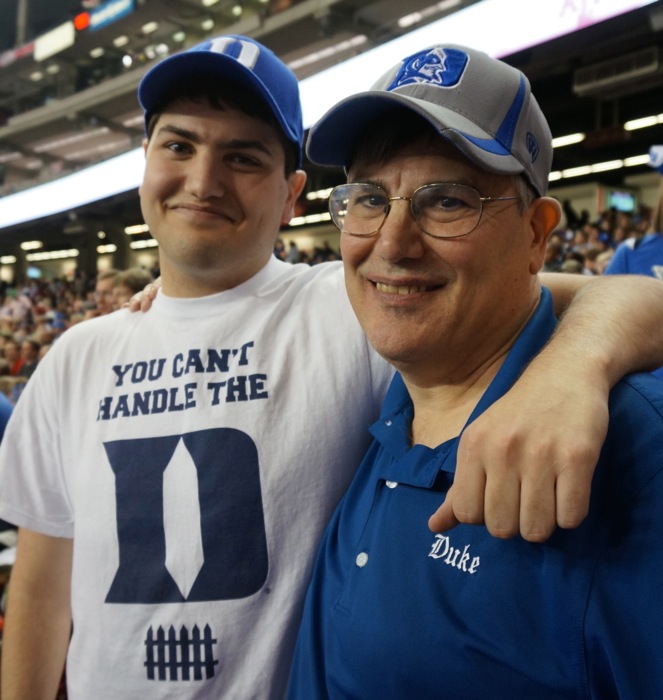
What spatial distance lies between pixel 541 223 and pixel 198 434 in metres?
0.70

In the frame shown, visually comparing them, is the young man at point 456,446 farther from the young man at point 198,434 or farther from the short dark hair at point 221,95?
the short dark hair at point 221,95

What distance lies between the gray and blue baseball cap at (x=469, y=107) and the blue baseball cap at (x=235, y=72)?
1.14 feet

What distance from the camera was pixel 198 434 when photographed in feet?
4.02

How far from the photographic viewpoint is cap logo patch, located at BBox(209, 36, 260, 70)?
1.33 meters

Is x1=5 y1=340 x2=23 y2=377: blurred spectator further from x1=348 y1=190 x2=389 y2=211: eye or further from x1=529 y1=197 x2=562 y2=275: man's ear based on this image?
x1=529 y1=197 x2=562 y2=275: man's ear

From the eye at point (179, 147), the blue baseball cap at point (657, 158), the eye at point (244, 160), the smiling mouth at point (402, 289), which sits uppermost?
the blue baseball cap at point (657, 158)

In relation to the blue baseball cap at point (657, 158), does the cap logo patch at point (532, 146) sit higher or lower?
Answer: lower

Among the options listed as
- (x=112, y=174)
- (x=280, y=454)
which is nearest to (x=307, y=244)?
(x=112, y=174)

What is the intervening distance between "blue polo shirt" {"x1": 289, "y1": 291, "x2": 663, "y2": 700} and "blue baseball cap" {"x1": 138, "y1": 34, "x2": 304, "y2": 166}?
2.35 ft

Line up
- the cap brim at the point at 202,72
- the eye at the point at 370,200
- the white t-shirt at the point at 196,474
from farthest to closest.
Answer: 1. the cap brim at the point at 202,72
2. the white t-shirt at the point at 196,474
3. the eye at the point at 370,200

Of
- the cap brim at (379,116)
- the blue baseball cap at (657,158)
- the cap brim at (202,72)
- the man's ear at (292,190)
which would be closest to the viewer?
the cap brim at (379,116)

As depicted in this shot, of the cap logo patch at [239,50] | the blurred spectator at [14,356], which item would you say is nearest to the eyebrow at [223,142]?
the cap logo patch at [239,50]

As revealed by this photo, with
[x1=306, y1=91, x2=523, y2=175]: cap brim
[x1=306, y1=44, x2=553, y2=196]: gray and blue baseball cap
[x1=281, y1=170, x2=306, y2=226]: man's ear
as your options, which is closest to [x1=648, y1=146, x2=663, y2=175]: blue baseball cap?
[x1=281, y1=170, x2=306, y2=226]: man's ear

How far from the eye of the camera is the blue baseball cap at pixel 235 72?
4.30ft
